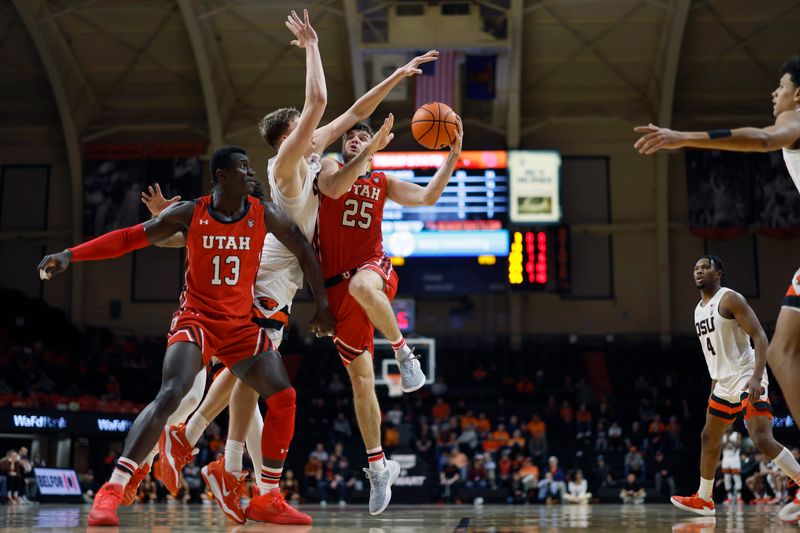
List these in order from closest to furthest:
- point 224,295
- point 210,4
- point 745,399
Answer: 1. point 224,295
2. point 745,399
3. point 210,4

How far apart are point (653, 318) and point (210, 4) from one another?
1389 centimetres

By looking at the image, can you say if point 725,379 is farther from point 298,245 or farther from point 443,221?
point 443,221

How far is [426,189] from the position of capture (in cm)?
634

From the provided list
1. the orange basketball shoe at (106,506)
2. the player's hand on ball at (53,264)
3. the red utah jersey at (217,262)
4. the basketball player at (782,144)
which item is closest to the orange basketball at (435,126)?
the red utah jersey at (217,262)

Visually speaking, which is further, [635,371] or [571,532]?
[635,371]

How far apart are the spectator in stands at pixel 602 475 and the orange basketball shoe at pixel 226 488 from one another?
1319cm

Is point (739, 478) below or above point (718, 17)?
below

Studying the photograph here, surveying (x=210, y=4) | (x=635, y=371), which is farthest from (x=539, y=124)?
(x=210, y=4)

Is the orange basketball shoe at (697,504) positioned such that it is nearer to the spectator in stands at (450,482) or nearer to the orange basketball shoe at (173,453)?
the orange basketball shoe at (173,453)

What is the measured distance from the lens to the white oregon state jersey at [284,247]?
19.0 feet

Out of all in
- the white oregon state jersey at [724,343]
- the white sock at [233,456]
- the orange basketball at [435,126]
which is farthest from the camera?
the white oregon state jersey at [724,343]

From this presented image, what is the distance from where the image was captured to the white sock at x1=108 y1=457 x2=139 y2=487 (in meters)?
4.72

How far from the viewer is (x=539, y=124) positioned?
23.9 meters

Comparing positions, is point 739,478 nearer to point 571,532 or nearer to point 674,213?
point 674,213
